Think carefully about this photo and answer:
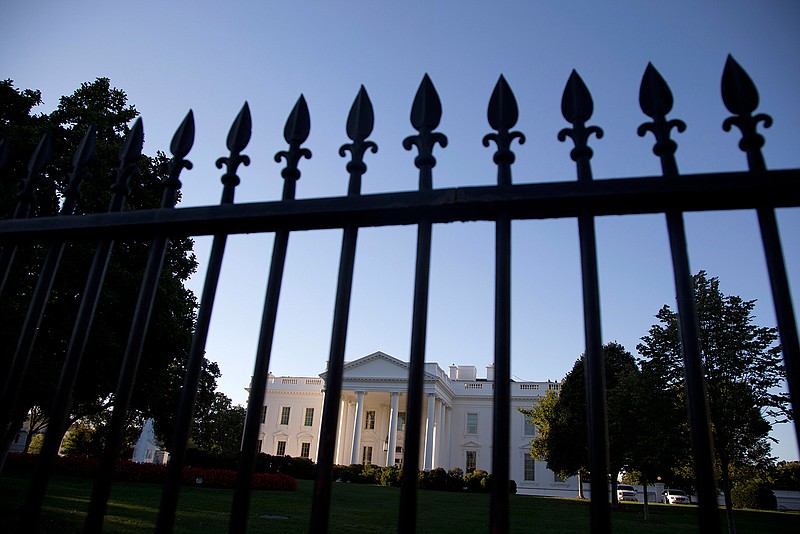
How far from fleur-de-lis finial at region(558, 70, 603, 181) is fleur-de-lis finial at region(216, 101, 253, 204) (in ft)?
3.96

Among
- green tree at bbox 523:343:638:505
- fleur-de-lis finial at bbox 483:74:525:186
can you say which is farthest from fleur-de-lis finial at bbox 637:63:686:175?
green tree at bbox 523:343:638:505

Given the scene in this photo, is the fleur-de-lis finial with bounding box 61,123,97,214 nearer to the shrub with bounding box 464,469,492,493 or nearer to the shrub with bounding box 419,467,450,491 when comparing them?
the shrub with bounding box 419,467,450,491

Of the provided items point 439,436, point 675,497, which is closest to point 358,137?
point 439,436

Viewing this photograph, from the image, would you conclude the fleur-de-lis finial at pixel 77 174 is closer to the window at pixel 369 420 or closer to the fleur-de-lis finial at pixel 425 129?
the fleur-de-lis finial at pixel 425 129

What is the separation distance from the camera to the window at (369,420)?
5344cm

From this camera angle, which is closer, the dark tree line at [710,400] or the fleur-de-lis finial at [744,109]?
the fleur-de-lis finial at [744,109]

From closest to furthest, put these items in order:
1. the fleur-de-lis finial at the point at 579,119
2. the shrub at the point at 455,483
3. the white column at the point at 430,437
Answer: the fleur-de-lis finial at the point at 579,119, the shrub at the point at 455,483, the white column at the point at 430,437

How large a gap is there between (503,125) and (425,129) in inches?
10.9

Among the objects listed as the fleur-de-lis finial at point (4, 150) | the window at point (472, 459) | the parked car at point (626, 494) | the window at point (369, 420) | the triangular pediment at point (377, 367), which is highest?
the triangular pediment at point (377, 367)

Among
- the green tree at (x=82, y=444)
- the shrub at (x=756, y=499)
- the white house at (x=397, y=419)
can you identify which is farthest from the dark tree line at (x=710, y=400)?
the green tree at (x=82, y=444)

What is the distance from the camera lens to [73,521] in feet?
27.6

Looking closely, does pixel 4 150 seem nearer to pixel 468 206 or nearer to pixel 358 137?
pixel 358 137

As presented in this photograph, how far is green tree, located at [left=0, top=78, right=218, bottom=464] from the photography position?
13.1m

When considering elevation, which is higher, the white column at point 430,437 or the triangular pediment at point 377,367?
the triangular pediment at point 377,367
